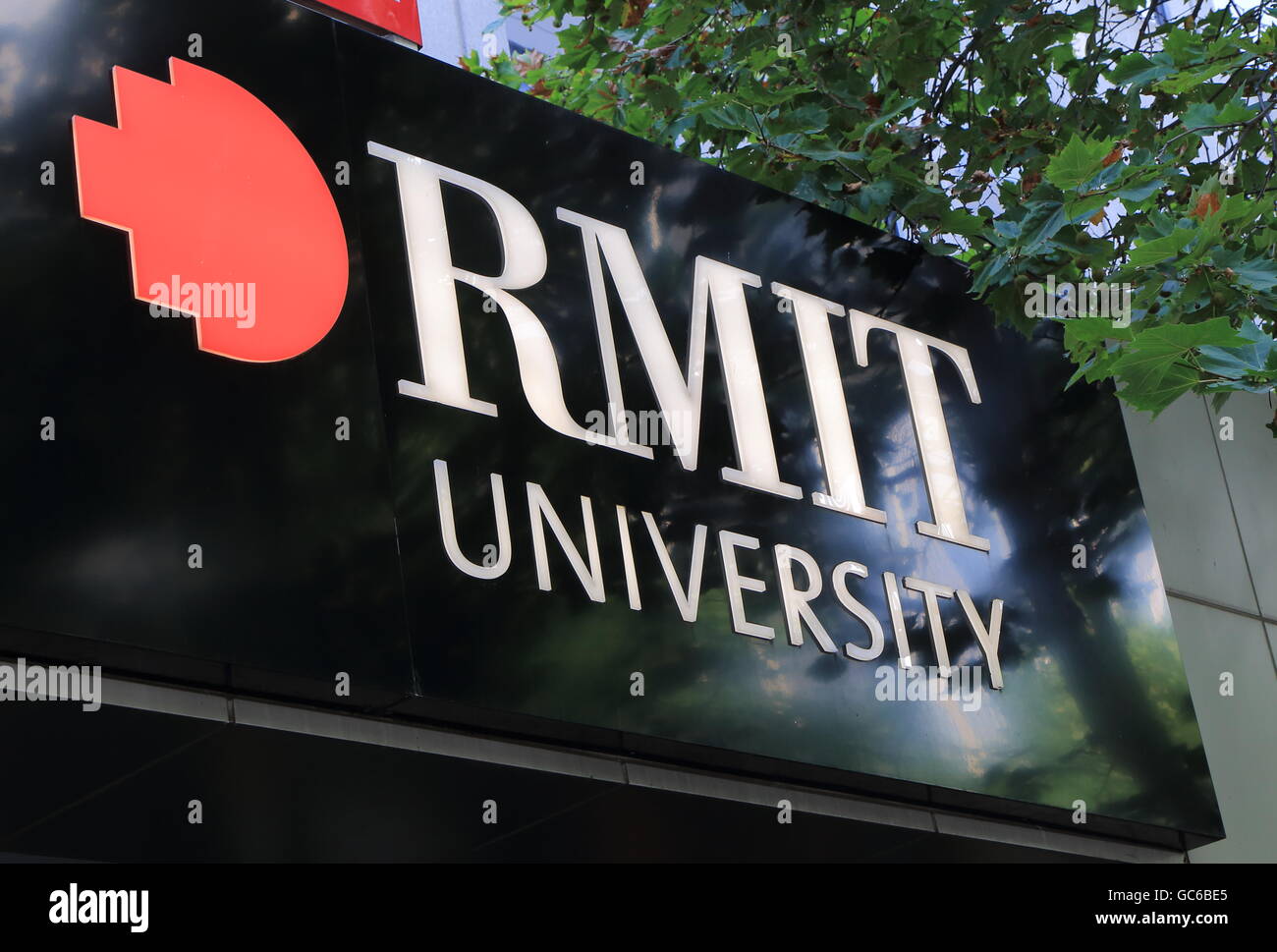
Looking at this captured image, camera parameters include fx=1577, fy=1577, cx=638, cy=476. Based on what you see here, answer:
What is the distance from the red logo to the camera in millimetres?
4660

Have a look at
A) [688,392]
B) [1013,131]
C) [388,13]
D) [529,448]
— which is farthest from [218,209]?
[1013,131]

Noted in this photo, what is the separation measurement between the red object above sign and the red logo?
203 cm

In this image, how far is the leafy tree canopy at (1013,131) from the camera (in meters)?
5.88

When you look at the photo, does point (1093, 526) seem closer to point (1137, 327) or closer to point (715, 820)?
point (1137, 327)

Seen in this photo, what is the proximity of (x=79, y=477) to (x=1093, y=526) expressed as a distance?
4.78m

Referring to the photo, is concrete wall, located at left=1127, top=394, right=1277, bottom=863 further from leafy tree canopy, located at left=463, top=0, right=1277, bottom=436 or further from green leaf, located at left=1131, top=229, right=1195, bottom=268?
green leaf, located at left=1131, top=229, right=1195, bottom=268

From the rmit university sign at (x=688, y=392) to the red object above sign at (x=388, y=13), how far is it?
1780 mm

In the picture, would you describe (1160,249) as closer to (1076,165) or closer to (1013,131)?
(1076,165)

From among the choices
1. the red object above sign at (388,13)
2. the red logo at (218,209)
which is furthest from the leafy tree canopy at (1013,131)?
the red logo at (218,209)

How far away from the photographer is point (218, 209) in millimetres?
4875

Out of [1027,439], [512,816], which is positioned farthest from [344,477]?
[1027,439]

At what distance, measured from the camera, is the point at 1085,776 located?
21.7 feet

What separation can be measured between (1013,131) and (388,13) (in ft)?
10.7

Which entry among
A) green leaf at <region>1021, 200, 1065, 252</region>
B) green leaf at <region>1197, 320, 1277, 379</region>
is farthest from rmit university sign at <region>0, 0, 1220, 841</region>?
green leaf at <region>1197, 320, 1277, 379</region>
